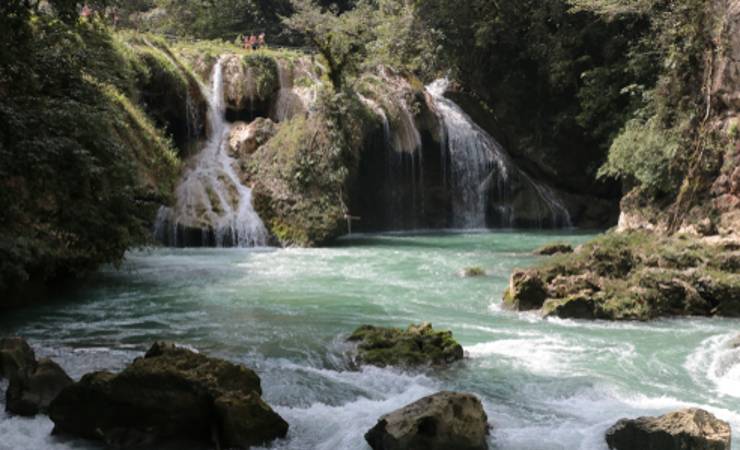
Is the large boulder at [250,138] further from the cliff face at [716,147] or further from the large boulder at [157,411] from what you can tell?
the large boulder at [157,411]

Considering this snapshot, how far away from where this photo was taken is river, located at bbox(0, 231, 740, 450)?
7.07 metres

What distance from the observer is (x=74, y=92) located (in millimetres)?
10594

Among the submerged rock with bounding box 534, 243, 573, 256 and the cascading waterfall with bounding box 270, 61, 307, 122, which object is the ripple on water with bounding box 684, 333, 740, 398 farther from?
the cascading waterfall with bounding box 270, 61, 307, 122

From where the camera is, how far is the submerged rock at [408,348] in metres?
8.87

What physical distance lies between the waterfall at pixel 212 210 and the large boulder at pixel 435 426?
1487 centimetres

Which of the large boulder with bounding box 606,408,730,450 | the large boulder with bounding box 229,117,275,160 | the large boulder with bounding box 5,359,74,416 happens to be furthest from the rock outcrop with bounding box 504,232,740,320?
the large boulder with bounding box 229,117,275,160

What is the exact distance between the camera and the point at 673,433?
233 inches

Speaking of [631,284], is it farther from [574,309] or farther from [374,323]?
[374,323]

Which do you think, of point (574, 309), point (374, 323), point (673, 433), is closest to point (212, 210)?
point (374, 323)

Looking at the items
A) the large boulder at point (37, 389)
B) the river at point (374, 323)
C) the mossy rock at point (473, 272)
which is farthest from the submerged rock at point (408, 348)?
the mossy rock at point (473, 272)

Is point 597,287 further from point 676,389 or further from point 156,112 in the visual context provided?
point 156,112

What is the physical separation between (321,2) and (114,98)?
2500cm

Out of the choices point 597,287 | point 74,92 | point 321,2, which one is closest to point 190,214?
point 74,92

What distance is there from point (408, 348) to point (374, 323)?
225 cm
